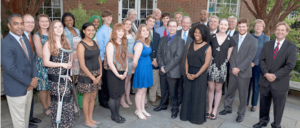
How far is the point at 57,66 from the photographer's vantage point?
3227 mm

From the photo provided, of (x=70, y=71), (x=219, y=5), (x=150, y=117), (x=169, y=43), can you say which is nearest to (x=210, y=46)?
(x=169, y=43)

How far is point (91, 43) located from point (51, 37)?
1.97 feet

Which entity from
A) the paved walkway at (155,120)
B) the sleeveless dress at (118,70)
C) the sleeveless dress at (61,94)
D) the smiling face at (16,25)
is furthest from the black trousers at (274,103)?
the smiling face at (16,25)

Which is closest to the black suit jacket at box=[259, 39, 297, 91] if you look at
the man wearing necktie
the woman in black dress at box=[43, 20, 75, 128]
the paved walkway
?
the paved walkway

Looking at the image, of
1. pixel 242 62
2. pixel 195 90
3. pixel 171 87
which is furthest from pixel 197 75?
pixel 242 62

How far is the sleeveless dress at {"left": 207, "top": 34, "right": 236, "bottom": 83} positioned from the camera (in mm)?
3930

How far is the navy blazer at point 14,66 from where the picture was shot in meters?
2.85

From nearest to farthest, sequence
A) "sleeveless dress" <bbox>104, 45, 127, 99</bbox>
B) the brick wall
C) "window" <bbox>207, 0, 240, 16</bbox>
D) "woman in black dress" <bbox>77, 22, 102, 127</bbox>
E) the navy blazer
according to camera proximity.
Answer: the navy blazer, "woman in black dress" <bbox>77, 22, 102, 127</bbox>, "sleeveless dress" <bbox>104, 45, 127, 99</bbox>, the brick wall, "window" <bbox>207, 0, 240, 16</bbox>

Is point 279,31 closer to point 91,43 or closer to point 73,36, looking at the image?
point 91,43

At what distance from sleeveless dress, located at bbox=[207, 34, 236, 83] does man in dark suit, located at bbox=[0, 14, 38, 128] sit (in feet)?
10.0

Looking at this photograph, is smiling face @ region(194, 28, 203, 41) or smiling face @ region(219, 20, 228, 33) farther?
smiling face @ region(219, 20, 228, 33)

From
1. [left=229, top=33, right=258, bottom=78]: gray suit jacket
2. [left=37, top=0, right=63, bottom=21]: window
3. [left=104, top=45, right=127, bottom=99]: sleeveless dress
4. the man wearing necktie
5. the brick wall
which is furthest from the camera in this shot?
the brick wall

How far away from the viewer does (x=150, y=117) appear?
4.22m

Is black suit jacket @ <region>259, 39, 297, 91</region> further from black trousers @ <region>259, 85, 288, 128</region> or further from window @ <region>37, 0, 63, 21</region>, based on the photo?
window @ <region>37, 0, 63, 21</region>
